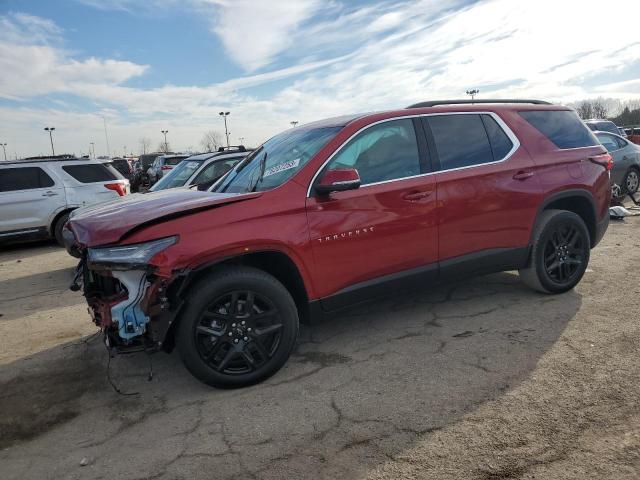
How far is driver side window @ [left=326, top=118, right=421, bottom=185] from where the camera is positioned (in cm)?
377

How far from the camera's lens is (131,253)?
3104 mm

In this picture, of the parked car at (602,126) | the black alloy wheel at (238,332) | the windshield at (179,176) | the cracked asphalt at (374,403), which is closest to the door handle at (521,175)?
the cracked asphalt at (374,403)

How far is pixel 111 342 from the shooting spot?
10.7 feet

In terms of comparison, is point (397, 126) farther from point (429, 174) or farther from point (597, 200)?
point (597, 200)

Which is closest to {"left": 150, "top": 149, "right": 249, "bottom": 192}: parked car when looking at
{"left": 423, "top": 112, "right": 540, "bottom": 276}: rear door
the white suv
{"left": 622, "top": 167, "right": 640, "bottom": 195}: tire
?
the white suv

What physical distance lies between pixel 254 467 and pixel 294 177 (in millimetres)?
1956

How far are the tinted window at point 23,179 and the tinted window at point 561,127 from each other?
30.0 ft

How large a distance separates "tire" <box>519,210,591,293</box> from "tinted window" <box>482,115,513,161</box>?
77 cm

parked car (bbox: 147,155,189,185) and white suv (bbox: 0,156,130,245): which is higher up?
parked car (bbox: 147,155,189,185)

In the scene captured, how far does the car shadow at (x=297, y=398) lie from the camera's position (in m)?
2.67

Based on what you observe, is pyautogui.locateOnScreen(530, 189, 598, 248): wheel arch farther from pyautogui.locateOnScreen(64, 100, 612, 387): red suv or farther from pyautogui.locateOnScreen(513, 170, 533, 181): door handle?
pyautogui.locateOnScreen(513, 170, 533, 181): door handle

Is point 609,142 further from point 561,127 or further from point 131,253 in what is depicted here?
point 131,253

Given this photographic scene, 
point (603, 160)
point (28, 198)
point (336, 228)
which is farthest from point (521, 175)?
point (28, 198)

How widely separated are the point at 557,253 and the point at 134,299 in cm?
389
